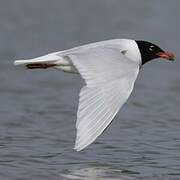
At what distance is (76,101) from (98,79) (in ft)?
14.1

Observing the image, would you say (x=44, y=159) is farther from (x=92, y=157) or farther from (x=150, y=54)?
(x=150, y=54)

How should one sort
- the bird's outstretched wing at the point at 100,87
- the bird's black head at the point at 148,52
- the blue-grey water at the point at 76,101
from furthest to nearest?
the bird's black head at the point at 148,52
the blue-grey water at the point at 76,101
the bird's outstretched wing at the point at 100,87

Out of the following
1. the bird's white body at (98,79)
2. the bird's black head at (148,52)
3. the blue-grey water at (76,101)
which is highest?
the bird's white body at (98,79)

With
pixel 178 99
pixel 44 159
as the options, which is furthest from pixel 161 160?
pixel 178 99

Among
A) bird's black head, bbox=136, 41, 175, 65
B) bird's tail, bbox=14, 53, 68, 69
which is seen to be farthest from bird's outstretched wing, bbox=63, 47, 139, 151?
bird's black head, bbox=136, 41, 175, 65

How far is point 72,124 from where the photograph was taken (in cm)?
1055

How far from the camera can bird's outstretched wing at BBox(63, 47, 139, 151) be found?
712cm

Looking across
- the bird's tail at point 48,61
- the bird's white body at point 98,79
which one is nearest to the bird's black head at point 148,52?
the bird's white body at point 98,79

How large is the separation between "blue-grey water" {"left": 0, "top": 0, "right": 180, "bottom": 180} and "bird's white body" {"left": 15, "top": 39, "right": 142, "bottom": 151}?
2.80ft

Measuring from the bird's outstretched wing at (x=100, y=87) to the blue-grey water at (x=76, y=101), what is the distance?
34.1 inches

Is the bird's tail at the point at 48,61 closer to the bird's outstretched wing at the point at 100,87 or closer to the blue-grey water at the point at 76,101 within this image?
the bird's outstretched wing at the point at 100,87

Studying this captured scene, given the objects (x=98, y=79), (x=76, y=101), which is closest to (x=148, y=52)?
(x=98, y=79)

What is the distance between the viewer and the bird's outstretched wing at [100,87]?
23.4 ft

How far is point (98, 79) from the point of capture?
24.7 ft
